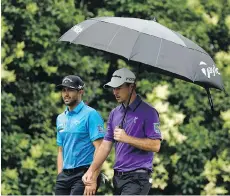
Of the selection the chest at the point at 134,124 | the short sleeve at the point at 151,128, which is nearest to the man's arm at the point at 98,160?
the chest at the point at 134,124

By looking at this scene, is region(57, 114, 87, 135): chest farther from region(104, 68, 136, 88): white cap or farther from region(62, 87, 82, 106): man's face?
region(104, 68, 136, 88): white cap

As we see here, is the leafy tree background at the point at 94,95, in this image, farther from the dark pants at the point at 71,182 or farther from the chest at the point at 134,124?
the chest at the point at 134,124

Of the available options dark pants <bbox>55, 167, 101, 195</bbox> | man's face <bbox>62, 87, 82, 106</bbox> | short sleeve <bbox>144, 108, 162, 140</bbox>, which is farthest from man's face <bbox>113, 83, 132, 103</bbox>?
dark pants <bbox>55, 167, 101, 195</bbox>

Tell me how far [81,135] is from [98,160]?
358 millimetres

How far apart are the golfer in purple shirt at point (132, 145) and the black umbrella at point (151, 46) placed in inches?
13.4

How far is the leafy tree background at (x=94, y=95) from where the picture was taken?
8.91 meters

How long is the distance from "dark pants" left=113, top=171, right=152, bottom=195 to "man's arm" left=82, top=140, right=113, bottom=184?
0.66ft

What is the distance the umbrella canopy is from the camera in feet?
18.1

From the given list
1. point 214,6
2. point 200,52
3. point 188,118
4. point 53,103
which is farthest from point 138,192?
point 214,6

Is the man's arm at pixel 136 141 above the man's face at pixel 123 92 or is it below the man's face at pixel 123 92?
below

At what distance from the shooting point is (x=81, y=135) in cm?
618

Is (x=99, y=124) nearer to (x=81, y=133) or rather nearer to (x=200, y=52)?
(x=81, y=133)

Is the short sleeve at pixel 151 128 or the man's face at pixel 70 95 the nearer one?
the short sleeve at pixel 151 128

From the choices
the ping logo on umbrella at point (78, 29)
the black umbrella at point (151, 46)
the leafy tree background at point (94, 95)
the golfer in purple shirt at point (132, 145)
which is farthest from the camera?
the leafy tree background at point (94, 95)
